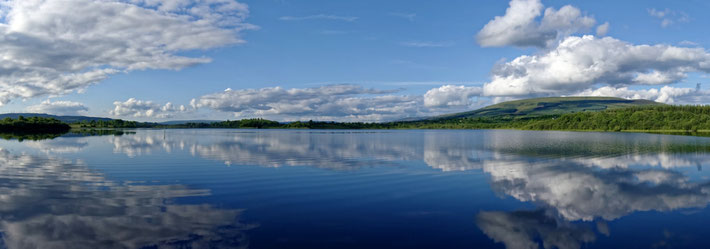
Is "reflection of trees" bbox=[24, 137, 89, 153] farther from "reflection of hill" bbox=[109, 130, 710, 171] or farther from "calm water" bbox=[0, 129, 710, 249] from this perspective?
"calm water" bbox=[0, 129, 710, 249]

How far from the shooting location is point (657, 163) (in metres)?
37.3

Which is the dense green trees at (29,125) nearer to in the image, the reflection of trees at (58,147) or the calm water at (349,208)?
the reflection of trees at (58,147)

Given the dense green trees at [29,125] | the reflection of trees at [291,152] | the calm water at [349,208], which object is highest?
the dense green trees at [29,125]

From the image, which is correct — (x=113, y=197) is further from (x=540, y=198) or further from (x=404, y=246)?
(x=540, y=198)

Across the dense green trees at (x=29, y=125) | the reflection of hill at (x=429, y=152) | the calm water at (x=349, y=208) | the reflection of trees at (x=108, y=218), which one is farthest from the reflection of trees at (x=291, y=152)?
the dense green trees at (x=29, y=125)

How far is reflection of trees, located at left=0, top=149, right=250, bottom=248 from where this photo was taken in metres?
12.5

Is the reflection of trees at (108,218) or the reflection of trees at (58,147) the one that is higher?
the reflection of trees at (58,147)

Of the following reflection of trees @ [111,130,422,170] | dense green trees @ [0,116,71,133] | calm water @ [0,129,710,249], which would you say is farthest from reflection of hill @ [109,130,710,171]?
dense green trees @ [0,116,71,133]

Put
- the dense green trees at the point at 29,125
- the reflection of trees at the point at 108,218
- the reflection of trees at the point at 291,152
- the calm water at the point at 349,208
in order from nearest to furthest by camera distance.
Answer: the reflection of trees at the point at 108,218, the calm water at the point at 349,208, the reflection of trees at the point at 291,152, the dense green trees at the point at 29,125

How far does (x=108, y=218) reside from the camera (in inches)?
593

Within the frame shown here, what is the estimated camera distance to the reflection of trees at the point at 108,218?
1252 cm

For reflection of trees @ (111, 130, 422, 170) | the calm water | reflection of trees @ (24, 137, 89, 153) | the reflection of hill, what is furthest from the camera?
reflection of trees @ (24, 137, 89, 153)

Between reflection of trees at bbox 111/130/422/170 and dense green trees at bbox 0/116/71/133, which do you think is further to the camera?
dense green trees at bbox 0/116/71/133

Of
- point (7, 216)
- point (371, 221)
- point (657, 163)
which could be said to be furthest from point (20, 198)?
point (657, 163)
